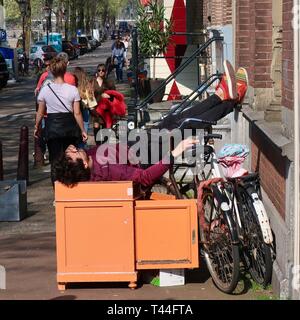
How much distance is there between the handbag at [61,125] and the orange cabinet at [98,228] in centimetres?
363

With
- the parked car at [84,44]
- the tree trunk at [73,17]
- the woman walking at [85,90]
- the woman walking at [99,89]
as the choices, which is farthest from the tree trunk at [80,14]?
the woman walking at [85,90]

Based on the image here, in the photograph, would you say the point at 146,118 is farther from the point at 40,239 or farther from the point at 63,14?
the point at 63,14

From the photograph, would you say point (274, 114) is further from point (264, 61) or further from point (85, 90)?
point (85, 90)

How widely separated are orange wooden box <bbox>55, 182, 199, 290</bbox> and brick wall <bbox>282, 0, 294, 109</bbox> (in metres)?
1.16

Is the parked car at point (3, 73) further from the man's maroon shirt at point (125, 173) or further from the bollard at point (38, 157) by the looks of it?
the man's maroon shirt at point (125, 173)

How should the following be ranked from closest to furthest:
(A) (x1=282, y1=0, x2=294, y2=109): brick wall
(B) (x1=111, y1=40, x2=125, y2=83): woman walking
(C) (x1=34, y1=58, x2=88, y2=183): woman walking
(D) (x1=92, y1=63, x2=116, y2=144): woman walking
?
(A) (x1=282, y1=0, x2=294, y2=109): brick wall, (C) (x1=34, y1=58, x2=88, y2=183): woman walking, (D) (x1=92, y1=63, x2=116, y2=144): woman walking, (B) (x1=111, y1=40, x2=125, y2=83): woman walking

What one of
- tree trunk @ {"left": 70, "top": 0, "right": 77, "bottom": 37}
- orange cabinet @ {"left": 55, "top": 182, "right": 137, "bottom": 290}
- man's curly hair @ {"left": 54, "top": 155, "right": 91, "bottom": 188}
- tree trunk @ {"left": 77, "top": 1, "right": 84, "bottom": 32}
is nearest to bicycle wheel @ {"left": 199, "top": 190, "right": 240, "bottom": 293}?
orange cabinet @ {"left": 55, "top": 182, "right": 137, "bottom": 290}

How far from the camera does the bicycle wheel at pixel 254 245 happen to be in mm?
6855

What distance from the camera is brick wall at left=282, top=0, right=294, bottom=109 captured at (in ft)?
21.0

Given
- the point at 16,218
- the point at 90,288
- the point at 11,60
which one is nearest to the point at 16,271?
the point at 90,288

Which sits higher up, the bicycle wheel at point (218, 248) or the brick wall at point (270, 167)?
the brick wall at point (270, 167)

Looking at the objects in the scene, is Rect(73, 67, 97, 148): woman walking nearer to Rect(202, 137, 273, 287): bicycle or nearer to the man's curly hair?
the man's curly hair

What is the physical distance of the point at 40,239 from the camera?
30.8ft

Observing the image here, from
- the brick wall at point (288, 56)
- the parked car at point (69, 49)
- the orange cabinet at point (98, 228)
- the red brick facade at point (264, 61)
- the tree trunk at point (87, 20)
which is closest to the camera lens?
the brick wall at point (288, 56)
